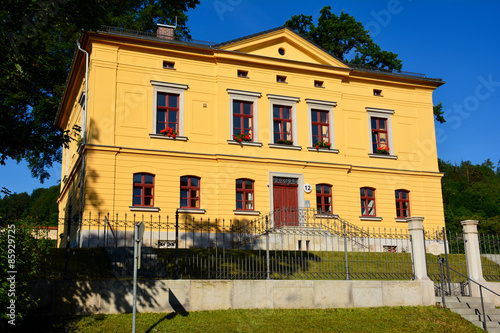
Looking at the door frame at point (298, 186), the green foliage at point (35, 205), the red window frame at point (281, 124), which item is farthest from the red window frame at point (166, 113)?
the green foliage at point (35, 205)

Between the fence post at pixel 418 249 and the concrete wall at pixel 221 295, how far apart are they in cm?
36

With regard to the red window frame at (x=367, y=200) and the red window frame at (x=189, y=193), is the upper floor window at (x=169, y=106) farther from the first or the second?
the red window frame at (x=367, y=200)

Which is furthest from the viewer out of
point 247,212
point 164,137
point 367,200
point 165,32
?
point 367,200

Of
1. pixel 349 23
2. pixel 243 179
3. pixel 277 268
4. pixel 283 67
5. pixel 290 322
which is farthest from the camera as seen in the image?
pixel 349 23

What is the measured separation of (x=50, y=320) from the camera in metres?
11.7

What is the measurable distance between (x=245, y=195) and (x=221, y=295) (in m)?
12.4

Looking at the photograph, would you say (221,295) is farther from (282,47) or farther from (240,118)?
(282,47)

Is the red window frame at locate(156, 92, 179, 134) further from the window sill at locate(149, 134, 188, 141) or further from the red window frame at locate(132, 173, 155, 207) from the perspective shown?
the red window frame at locate(132, 173, 155, 207)

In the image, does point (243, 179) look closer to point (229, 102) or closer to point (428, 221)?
point (229, 102)

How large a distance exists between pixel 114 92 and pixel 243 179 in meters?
7.69

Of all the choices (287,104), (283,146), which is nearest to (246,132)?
(283,146)

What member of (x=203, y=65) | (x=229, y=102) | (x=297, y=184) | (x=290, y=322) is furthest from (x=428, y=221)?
(x=290, y=322)

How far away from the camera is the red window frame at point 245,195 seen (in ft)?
84.7

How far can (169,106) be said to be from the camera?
2566 centimetres
